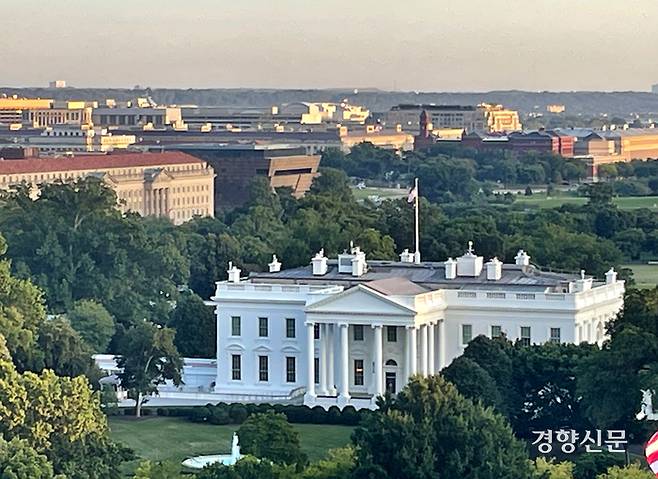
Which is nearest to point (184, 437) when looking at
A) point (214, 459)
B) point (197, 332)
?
point (214, 459)

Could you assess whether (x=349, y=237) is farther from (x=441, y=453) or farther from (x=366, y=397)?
(x=441, y=453)

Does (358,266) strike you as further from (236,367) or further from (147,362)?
(147,362)

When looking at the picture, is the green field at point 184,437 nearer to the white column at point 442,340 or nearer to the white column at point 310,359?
the white column at point 310,359

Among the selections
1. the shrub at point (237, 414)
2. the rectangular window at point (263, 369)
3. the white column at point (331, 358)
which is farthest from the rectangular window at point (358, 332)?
the shrub at point (237, 414)

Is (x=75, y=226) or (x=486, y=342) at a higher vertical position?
(x=75, y=226)

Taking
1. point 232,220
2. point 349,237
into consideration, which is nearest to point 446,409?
point 349,237

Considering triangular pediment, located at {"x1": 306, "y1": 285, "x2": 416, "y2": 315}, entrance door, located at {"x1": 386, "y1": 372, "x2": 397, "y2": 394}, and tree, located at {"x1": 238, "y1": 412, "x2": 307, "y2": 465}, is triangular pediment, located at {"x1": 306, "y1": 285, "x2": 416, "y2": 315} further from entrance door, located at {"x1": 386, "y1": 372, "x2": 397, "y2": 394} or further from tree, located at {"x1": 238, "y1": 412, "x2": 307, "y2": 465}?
tree, located at {"x1": 238, "y1": 412, "x2": 307, "y2": 465}

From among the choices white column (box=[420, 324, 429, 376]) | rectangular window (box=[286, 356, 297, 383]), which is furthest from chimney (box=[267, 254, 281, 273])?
white column (box=[420, 324, 429, 376])
